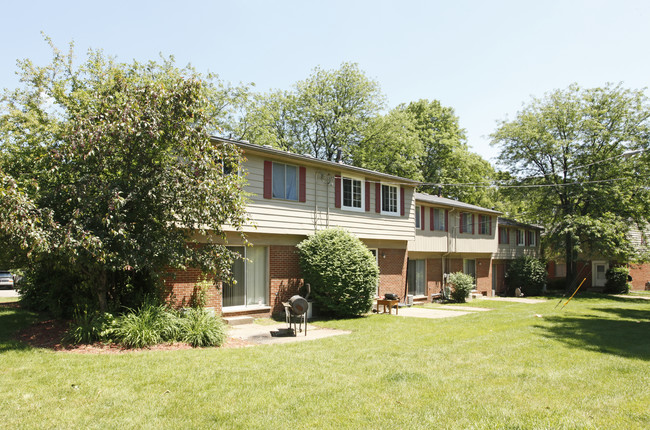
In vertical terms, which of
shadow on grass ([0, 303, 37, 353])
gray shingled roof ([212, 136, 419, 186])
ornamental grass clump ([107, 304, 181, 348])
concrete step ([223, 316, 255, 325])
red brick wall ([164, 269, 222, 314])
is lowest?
concrete step ([223, 316, 255, 325])

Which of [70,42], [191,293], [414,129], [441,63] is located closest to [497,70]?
[441,63]

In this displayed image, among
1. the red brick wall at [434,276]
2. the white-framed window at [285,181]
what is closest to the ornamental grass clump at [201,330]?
the white-framed window at [285,181]

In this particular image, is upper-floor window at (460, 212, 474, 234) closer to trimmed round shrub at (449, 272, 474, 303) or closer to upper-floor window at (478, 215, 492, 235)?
upper-floor window at (478, 215, 492, 235)

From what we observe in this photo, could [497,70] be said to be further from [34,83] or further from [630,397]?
[34,83]

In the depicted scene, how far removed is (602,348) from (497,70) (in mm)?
8672

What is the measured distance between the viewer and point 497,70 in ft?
46.8

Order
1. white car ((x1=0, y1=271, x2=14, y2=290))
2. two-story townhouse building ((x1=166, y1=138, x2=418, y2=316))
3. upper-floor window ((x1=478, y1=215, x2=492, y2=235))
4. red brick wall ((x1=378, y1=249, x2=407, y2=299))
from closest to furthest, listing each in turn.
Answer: two-story townhouse building ((x1=166, y1=138, x2=418, y2=316)) < red brick wall ((x1=378, y1=249, x2=407, y2=299)) < upper-floor window ((x1=478, y1=215, x2=492, y2=235)) < white car ((x1=0, y1=271, x2=14, y2=290))

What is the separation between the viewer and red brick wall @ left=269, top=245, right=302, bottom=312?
14844 millimetres

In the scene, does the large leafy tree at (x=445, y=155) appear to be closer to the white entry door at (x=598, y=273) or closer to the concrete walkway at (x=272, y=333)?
the white entry door at (x=598, y=273)

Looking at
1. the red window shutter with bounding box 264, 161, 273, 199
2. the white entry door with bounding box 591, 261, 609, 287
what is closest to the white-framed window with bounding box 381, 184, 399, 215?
the red window shutter with bounding box 264, 161, 273, 199

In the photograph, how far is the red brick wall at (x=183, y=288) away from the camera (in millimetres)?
12133

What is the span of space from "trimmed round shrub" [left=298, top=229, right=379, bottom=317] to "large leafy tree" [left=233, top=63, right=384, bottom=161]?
21.2 meters

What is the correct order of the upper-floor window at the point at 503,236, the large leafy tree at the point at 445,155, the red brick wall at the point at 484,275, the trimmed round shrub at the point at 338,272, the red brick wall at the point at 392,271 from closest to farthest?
the trimmed round shrub at the point at 338,272
the red brick wall at the point at 392,271
the red brick wall at the point at 484,275
the upper-floor window at the point at 503,236
the large leafy tree at the point at 445,155

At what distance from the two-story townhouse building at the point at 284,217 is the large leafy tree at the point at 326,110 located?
1791 cm
